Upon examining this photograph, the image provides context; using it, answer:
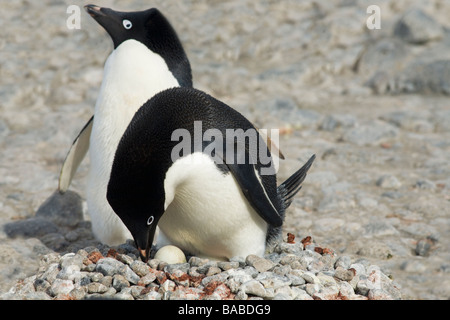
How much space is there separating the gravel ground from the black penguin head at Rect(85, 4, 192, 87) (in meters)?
1.14

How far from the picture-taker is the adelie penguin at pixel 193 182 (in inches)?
114

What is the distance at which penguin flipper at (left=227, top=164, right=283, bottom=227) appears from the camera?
315 centimetres

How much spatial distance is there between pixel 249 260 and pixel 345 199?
174 centimetres

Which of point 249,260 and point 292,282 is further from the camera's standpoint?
point 249,260

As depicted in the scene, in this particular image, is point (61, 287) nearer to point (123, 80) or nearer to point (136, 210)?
point (136, 210)

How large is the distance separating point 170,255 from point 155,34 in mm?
1440

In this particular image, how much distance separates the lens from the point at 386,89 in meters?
7.05

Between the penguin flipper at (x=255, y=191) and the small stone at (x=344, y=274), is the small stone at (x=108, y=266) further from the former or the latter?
the small stone at (x=344, y=274)

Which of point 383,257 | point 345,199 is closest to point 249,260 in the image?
point 383,257

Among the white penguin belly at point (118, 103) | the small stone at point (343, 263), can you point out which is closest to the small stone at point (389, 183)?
the small stone at point (343, 263)

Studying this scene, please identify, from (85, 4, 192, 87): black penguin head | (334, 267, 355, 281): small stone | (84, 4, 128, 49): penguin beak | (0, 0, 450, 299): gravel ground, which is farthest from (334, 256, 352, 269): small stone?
(84, 4, 128, 49): penguin beak

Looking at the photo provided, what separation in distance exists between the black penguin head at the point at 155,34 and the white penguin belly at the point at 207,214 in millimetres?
1087

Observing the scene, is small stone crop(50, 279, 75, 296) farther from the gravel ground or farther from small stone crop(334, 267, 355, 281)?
small stone crop(334, 267, 355, 281)

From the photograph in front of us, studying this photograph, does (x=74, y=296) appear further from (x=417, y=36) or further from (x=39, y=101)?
(x=417, y=36)
